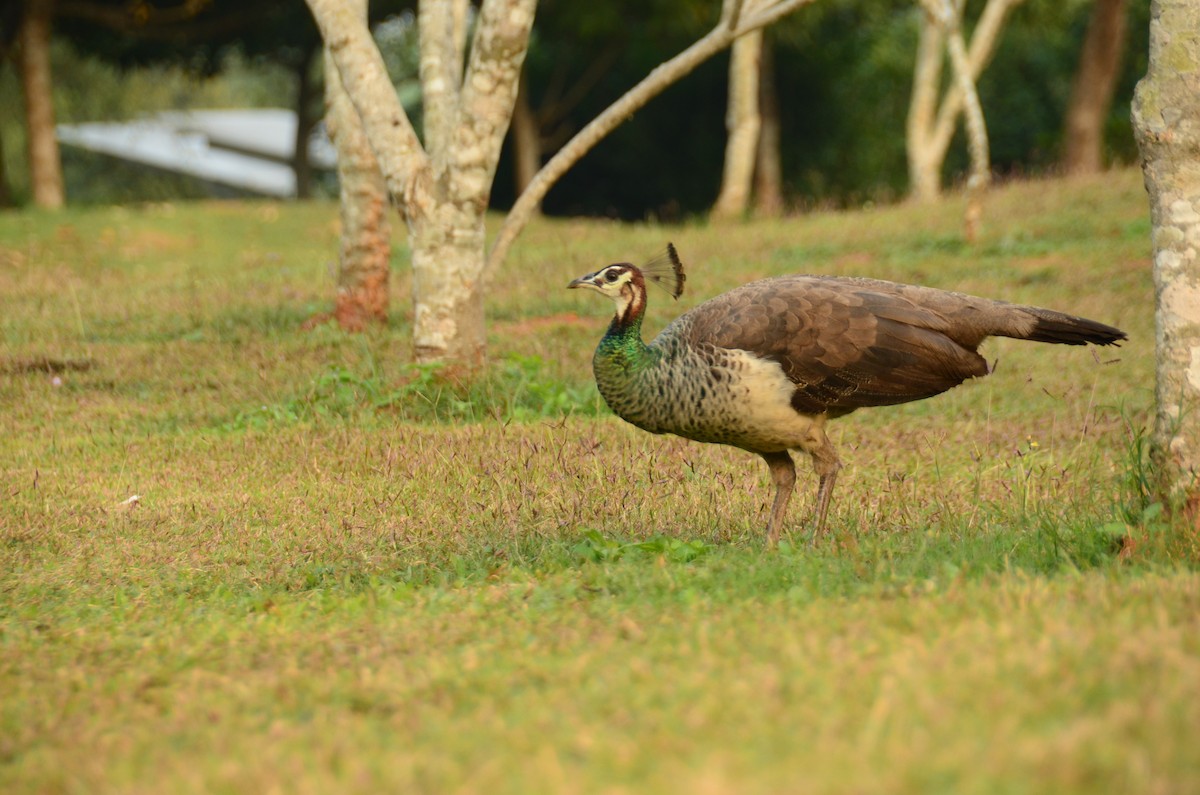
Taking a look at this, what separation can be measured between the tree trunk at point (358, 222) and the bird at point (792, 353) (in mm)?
6146

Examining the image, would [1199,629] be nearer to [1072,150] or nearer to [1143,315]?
[1143,315]

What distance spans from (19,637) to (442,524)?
8.10ft

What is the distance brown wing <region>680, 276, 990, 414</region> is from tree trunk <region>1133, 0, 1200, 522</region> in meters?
1.07

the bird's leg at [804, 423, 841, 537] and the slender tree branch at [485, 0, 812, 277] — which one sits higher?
the slender tree branch at [485, 0, 812, 277]

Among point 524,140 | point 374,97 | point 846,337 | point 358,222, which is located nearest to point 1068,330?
point 846,337

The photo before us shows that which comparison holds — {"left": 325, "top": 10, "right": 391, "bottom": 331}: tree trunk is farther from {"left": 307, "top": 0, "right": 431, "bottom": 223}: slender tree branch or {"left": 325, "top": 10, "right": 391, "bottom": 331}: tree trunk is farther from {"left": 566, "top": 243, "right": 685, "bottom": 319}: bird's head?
{"left": 566, "top": 243, "right": 685, "bottom": 319}: bird's head

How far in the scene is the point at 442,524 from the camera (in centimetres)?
768

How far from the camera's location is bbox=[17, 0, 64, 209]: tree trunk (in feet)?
80.6

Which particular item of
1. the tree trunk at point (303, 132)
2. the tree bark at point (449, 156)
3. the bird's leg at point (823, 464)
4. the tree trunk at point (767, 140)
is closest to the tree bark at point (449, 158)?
the tree bark at point (449, 156)

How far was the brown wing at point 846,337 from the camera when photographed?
702 centimetres

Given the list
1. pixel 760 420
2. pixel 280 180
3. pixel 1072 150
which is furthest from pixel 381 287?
pixel 280 180

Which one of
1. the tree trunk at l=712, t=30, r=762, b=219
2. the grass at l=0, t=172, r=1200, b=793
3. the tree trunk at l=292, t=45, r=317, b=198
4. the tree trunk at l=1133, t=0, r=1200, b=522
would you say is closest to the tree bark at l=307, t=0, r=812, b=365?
the grass at l=0, t=172, r=1200, b=793

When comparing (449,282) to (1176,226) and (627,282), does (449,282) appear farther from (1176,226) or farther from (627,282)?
(1176,226)

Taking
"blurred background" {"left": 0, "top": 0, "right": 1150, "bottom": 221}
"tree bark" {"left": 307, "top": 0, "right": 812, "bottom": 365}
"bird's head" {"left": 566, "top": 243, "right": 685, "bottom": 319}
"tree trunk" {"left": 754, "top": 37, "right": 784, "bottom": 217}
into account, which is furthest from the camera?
"tree trunk" {"left": 754, "top": 37, "right": 784, "bottom": 217}
